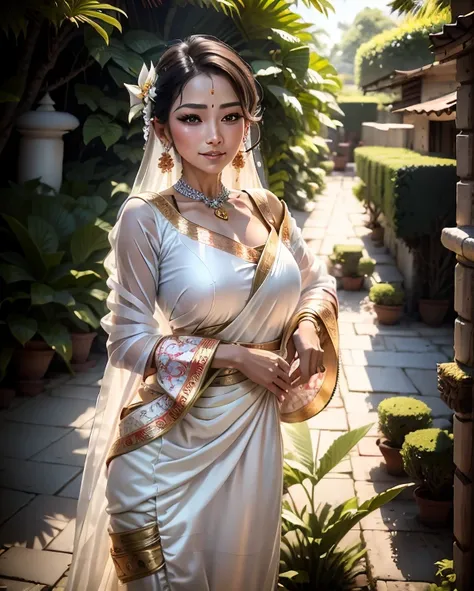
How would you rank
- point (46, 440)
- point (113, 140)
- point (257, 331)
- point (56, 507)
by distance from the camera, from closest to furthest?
1. point (257, 331)
2. point (56, 507)
3. point (46, 440)
4. point (113, 140)

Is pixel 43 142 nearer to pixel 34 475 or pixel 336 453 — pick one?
pixel 34 475

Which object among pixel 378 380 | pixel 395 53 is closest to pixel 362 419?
pixel 378 380

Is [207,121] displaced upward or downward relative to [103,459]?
upward

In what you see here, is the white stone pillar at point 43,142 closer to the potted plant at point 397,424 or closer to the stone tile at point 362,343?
the stone tile at point 362,343

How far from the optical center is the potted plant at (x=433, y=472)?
3957 mm

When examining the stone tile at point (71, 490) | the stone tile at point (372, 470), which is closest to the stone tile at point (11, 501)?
the stone tile at point (71, 490)

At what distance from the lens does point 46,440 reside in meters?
5.24

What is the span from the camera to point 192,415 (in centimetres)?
209

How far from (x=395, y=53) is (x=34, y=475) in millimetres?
23913

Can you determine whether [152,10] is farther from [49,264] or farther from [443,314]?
[443,314]

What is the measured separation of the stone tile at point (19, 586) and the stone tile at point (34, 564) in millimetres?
36

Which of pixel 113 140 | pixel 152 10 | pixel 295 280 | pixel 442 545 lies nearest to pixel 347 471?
pixel 442 545

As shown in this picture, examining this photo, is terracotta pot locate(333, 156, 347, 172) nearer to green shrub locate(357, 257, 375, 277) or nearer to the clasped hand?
green shrub locate(357, 257, 375, 277)

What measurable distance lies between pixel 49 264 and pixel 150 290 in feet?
14.8
